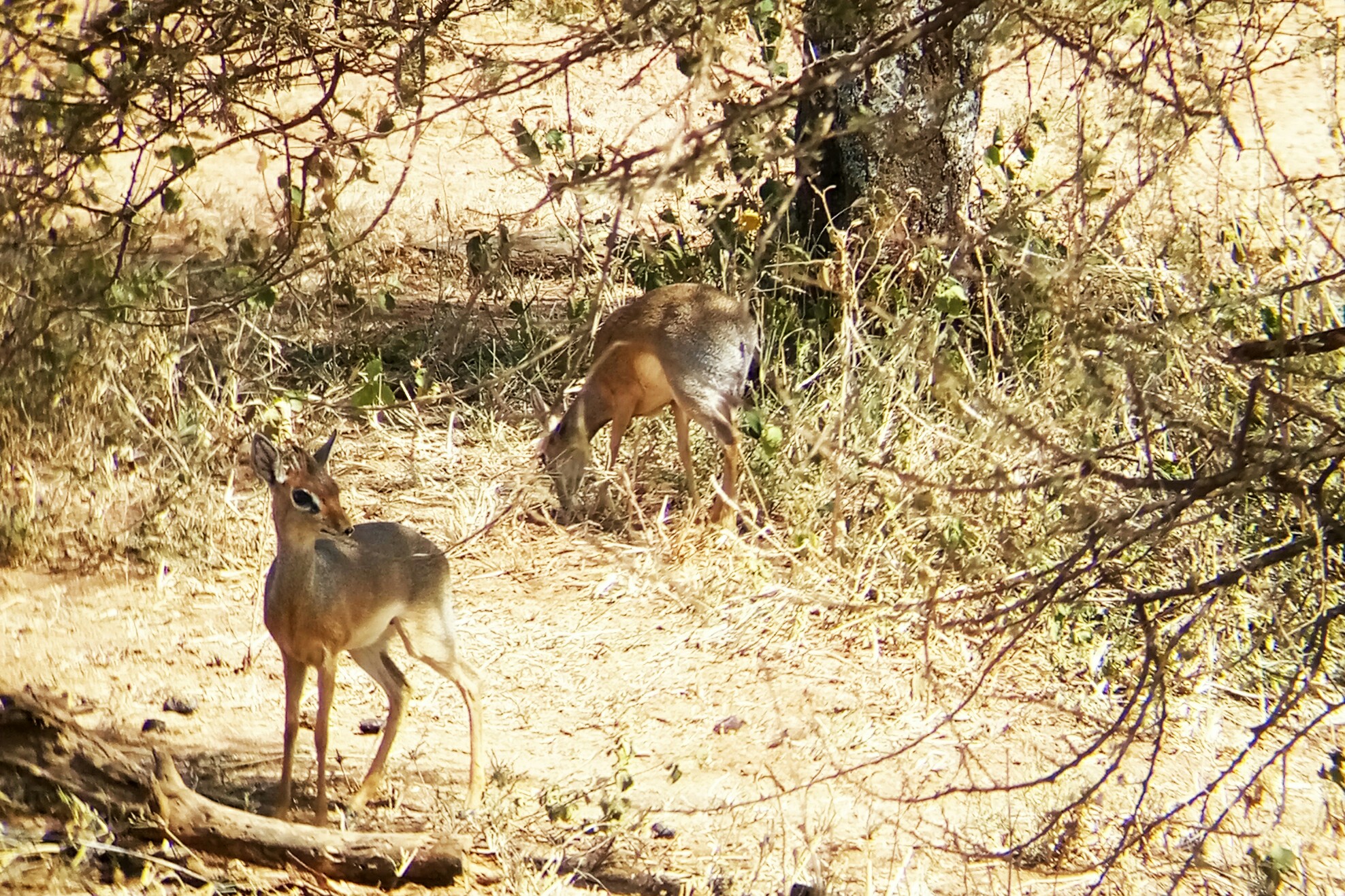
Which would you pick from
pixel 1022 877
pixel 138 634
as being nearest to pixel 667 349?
pixel 138 634

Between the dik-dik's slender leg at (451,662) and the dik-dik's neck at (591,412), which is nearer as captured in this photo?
the dik-dik's slender leg at (451,662)

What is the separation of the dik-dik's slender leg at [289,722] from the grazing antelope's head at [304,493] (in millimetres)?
402

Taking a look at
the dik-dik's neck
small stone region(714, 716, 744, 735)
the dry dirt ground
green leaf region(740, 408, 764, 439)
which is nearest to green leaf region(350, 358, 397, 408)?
the dry dirt ground

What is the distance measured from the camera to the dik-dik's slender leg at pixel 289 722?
4258 millimetres

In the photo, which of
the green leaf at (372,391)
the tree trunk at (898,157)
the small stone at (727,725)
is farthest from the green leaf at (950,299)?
the green leaf at (372,391)

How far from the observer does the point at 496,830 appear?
4.17 metres

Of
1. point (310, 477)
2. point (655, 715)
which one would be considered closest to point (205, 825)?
point (310, 477)

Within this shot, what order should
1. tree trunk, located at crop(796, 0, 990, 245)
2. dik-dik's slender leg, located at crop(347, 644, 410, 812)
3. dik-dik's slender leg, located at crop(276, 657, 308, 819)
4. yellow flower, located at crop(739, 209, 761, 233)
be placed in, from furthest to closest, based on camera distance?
yellow flower, located at crop(739, 209, 761, 233) → tree trunk, located at crop(796, 0, 990, 245) → dik-dik's slender leg, located at crop(347, 644, 410, 812) → dik-dik's slender leg, located at crop(276, 657, 308, 819)

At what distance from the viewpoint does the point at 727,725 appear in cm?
501

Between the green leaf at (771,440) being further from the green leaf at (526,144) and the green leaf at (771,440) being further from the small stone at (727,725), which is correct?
the green leaf at (526,144)

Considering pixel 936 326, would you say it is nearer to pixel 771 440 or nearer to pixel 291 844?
pixel 771 440

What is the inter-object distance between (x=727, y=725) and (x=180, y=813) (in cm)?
185

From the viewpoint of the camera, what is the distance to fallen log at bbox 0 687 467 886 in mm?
3826

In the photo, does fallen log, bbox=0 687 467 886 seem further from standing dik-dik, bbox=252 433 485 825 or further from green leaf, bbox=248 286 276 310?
green leaf, bbox=248 286 276 310
